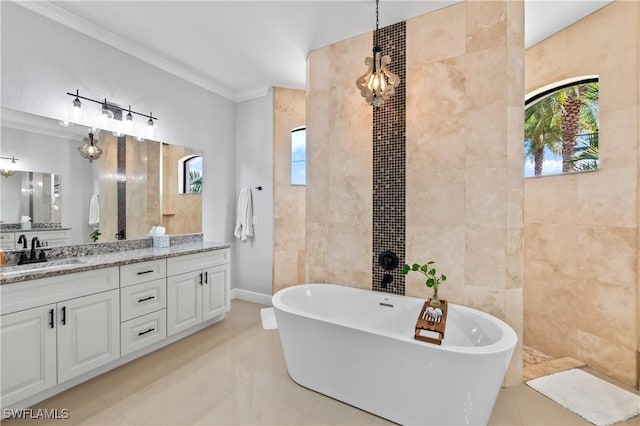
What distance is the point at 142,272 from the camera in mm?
2389

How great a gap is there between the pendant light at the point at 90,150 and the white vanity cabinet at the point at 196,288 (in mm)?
1178

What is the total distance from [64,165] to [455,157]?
3.29m

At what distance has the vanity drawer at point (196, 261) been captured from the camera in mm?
2654

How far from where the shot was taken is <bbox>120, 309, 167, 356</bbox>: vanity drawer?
2.26m

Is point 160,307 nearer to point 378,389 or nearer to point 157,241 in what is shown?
point 157,241

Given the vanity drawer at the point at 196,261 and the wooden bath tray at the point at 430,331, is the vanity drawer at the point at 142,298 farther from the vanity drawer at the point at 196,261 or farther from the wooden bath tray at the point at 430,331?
the wooden bath tray at the point at 430,331

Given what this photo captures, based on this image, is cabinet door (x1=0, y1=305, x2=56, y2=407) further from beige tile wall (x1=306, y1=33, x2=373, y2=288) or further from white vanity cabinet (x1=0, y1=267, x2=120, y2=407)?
beige tile wall (x1=306, y1=33, x2=373, y2=288)

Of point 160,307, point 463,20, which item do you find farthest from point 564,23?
point 160,307

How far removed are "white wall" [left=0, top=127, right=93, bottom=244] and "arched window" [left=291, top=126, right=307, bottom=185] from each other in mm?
2190

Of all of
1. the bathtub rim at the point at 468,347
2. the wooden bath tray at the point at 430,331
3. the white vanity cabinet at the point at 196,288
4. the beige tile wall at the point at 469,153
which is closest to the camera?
the bathtub rim at the point at 468,347

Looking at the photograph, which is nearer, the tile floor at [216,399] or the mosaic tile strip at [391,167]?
the tile floor at [216,399]

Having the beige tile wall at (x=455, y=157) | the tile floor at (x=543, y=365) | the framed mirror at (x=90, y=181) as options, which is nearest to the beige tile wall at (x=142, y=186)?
the framed mirror at (x=90, y=181)

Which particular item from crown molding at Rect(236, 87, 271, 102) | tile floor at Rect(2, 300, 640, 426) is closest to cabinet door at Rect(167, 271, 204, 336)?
tile floor at Rect(2, 300, 640, 426)

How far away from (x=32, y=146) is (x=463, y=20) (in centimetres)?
356
